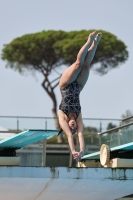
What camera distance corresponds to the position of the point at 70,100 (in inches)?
714

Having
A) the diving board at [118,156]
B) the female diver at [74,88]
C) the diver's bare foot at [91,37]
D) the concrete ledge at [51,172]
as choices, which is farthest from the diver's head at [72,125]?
the diver's bare foot at [91,37]

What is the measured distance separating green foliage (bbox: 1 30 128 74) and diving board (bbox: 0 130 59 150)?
64.1m

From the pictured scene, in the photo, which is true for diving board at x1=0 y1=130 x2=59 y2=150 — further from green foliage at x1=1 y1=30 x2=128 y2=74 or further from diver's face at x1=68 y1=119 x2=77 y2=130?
green foliage at x1=1 y1=30 x2=128 y2=74

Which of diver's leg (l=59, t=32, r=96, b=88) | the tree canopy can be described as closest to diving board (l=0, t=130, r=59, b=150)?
diver's leg (l=59, t=32, r=96, b=88)

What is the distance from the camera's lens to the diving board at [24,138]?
59.0 ft

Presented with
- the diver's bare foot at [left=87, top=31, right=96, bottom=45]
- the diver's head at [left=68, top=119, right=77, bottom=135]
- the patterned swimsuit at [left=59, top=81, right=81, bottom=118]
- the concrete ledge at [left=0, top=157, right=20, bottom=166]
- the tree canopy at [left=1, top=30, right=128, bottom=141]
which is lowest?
the concrete ledge at [left=0, top=157, right=20, bottom=166]

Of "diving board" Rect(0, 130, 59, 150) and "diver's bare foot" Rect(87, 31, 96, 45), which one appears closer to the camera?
"diving board" Rect(0, 130, 59, 150)

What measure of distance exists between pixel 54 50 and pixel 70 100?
68.8 m

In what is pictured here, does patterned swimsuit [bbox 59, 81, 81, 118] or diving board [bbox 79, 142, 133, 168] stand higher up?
patterned swimsuit [bbox 59, 81, 81, 118]

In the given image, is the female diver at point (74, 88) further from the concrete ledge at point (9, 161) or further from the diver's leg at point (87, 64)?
the concrete ledge at point (9, 161)

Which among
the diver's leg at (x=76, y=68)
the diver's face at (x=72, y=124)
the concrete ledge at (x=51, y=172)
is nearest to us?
the concrete ledge at (x=51, y=172)

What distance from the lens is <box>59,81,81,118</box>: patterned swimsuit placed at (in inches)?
710

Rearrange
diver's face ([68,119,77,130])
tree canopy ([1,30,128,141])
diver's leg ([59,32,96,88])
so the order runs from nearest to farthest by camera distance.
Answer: diver's face ([68,119,77,130]) < diver's leg ([59,32,96,88]) < tree canopy ([1,30,128,141])

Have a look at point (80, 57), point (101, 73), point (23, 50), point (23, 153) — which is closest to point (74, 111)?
point (80, 57)
